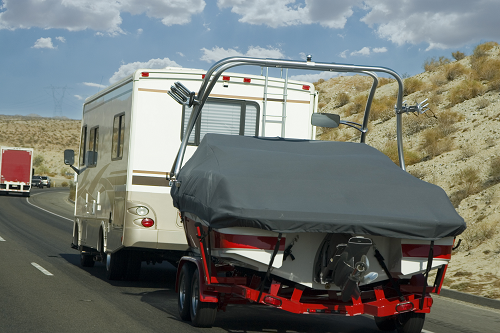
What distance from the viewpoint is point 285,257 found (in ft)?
21.4

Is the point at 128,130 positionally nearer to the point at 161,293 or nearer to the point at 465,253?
the point at 161,293

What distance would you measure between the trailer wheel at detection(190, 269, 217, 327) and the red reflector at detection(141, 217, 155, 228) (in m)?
2.63

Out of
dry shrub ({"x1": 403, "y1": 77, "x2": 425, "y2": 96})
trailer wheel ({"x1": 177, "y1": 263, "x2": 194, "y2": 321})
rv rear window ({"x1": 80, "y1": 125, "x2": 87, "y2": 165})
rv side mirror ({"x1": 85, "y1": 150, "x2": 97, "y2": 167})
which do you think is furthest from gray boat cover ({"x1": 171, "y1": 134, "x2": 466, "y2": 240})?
dry shrub ({"x1": 403, "y1": 77, "x2": 425, "y2": 96})

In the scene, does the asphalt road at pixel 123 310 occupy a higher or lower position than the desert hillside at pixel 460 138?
lower

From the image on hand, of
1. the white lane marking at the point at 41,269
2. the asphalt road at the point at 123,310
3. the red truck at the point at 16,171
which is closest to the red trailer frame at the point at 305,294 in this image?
the asphalt road at the point at 123,310

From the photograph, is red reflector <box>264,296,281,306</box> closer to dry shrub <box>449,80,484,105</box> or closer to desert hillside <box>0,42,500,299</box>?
desert hillside <box>0,42,500,299</box>

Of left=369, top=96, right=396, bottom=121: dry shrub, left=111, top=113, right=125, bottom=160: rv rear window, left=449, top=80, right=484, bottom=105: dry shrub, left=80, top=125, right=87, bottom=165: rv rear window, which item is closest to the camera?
left=111, top=113, right=125, bottom=160: rv rear window

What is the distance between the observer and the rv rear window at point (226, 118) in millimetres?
10539

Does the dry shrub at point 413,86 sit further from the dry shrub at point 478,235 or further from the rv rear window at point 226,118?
the rv rear window at point 226,118

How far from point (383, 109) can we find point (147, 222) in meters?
26.8

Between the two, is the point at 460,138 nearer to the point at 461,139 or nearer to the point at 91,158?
the point at 461,139

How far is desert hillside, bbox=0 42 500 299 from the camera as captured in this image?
1506 centimetres

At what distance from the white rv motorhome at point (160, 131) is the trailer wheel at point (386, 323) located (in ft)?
10.7

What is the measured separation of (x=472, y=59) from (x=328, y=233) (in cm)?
3487
